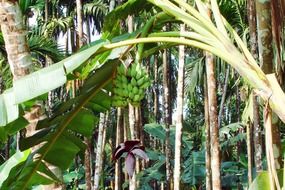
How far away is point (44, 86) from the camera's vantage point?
2.24 m

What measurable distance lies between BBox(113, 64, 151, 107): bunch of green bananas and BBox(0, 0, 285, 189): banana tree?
0.15m

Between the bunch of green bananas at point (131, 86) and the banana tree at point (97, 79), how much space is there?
0.15 m

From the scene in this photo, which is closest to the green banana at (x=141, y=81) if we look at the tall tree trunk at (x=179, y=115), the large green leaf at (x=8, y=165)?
the large green leaf at (x=8, y=165)

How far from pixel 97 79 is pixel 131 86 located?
31 centimetres

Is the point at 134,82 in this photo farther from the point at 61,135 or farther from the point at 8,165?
the point at 8,165

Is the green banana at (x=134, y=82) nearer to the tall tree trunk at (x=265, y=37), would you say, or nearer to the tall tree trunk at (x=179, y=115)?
the tall tree trunk at (x=265, y=37)

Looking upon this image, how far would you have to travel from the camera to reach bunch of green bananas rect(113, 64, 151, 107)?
2759 millimetres

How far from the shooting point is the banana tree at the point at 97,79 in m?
2.21

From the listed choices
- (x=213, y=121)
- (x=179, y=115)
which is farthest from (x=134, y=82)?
(x=179, y=115)

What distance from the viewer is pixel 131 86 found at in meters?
2.76

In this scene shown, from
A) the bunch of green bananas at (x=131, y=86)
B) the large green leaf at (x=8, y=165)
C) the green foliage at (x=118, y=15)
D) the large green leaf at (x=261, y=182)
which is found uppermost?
the green foliage at (x=118, y=15)

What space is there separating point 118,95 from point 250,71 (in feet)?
2.84

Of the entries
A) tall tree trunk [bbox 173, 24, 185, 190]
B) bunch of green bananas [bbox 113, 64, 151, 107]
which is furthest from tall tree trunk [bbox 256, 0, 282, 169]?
tall tree trunk [bbox 173, 24, 185, 190]

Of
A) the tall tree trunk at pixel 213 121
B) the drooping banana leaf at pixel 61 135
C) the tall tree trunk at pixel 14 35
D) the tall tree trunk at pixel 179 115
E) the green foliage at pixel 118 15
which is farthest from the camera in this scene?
the tall tree trunk at pixel 179 115
